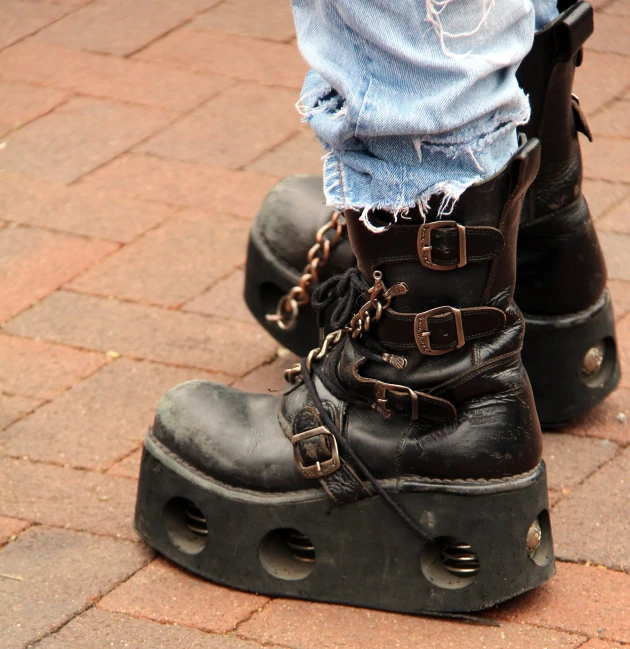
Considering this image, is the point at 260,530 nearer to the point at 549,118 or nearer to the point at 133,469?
the point at 133,469

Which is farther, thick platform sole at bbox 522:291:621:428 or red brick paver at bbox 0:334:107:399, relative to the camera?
red brick paver at bbox 0:334:107:399

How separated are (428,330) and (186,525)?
520 millimetres

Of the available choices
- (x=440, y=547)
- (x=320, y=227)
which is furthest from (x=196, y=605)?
(x=320, y=227)

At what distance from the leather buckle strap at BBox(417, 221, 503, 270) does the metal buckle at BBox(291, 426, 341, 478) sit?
0.96 feet

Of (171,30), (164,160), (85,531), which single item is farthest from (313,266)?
(171,30)

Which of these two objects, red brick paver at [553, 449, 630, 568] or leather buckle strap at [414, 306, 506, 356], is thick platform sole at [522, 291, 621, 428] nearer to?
red brick paver at [553, 449, 630, 568]

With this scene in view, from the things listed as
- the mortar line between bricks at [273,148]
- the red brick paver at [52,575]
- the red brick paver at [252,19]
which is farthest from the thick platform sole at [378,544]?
the red brick paver at [252,19]

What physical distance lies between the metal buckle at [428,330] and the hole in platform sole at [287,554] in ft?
1.14

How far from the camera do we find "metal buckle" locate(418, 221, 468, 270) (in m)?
1.55

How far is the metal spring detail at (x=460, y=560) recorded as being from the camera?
66.0 inches

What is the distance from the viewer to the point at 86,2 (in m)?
4.27

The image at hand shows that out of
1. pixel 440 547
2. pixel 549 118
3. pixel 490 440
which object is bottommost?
pixel 440 547

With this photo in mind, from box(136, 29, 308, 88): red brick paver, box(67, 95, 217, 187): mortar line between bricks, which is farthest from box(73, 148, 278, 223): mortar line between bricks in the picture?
box(136, 29, 308, 88): red brick paver

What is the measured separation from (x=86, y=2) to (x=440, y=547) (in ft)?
10.3
